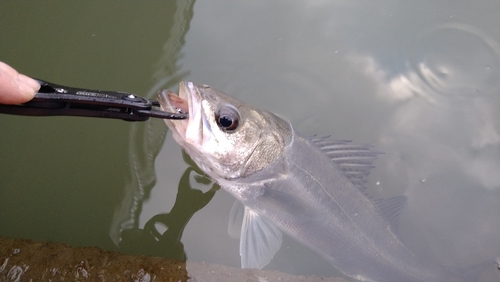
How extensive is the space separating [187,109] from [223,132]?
0.94 feet

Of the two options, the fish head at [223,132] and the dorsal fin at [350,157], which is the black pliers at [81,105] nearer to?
the fish head at [223,132]

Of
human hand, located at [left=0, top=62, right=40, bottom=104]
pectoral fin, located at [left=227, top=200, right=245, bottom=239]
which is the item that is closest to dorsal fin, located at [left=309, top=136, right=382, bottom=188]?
pectoral fin, located at [left=227, top=200, right=245, bottom=239]

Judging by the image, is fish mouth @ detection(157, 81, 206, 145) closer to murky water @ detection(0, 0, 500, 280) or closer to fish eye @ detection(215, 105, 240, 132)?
fish eye @ detection(215, 105, 240, 132)

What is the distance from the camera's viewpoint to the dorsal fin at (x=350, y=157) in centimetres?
299

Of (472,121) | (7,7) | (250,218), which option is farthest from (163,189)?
(472,121)

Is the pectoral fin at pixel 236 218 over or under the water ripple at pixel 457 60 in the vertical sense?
under

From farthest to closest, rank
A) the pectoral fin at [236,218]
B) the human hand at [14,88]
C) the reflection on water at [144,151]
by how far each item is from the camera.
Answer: the reflection on water at [144,151]
the pectoral fin at [236,218]
the human hand at [14,88]

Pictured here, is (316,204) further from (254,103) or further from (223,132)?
(254,103)

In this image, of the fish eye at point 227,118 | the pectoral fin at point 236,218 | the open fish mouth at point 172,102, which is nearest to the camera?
the open fish mouth at point 172,102

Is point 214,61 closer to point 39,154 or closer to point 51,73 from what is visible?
point 51,73

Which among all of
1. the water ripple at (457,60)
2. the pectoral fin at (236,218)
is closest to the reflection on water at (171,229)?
the pectoral fin at (236,218)

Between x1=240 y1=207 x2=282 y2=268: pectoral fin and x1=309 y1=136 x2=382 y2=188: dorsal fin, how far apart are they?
0.74 meters

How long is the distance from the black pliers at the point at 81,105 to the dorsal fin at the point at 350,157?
1507 millimetres

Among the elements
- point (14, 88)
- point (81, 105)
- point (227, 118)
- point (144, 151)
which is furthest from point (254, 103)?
point (14, 88)
